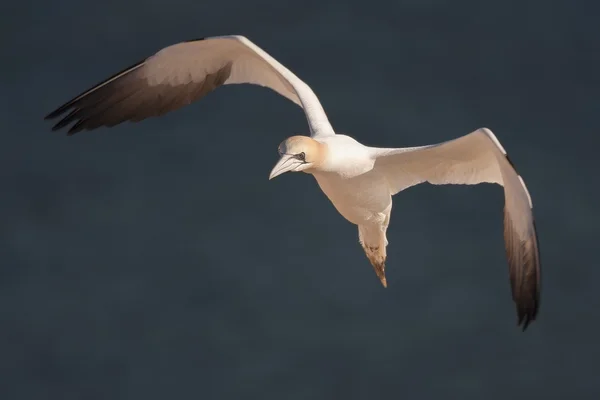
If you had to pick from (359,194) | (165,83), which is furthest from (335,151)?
(165,83)

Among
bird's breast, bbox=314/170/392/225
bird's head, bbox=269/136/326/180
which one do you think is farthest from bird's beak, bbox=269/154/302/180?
bird's breast, bbox=314/170/392/225

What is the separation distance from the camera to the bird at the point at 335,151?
1078cm

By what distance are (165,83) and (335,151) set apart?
200 centimetres

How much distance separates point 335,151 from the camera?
431 inches

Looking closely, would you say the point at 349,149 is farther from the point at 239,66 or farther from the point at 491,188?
the point at 491,188

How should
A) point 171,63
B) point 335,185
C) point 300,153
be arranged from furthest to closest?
1. point 171,63
2. point 335,185
3. point 300,153

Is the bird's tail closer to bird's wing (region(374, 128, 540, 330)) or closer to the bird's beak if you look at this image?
bird's wing (region(374, 128, 540, 330))

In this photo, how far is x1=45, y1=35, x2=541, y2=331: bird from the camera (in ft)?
35.4

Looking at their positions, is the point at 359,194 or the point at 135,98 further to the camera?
the point at 135,98

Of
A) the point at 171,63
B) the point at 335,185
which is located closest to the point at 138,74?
the point at 171,63

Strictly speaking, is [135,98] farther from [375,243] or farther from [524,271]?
[524,271]

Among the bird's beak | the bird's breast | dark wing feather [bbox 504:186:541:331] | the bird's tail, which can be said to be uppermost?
the bird's beak

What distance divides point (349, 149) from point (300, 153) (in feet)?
2.11

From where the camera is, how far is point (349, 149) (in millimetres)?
11094
